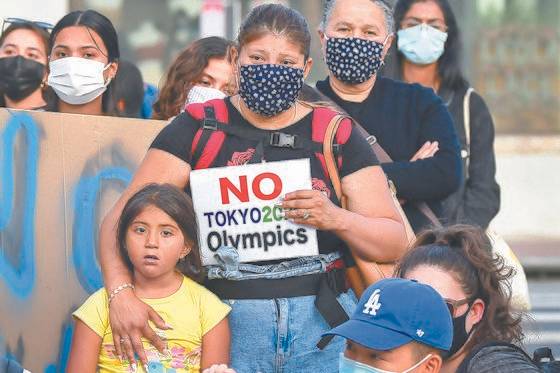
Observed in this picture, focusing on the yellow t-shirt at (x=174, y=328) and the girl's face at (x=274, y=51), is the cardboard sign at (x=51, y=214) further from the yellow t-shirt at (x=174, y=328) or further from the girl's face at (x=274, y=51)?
the girl's face at (x=274, y=51)

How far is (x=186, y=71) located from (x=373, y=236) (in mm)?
2018

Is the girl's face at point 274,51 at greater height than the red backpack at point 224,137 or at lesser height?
greater

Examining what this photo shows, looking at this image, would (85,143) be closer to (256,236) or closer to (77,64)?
(77,64)

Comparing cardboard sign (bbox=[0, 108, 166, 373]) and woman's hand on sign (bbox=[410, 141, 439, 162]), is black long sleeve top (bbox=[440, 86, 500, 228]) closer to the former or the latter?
woman's hand on sign (bbox=[410, 141, 439, 162])

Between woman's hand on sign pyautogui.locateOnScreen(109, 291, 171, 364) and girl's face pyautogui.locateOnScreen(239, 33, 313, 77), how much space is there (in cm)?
85

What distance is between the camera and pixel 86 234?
5.32 meters

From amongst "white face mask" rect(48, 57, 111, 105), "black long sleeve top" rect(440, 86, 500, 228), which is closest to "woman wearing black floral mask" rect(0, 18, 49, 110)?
"white face mask" rect(48, 57, 111, 105)

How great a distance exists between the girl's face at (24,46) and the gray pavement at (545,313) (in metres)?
4.27

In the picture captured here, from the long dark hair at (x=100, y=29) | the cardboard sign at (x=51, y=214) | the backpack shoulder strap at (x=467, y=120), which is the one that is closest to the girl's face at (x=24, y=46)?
the long dark hair at (x=100, y=29)

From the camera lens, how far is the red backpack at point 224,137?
14.6 ft

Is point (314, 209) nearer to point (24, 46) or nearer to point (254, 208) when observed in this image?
point (254, 208)

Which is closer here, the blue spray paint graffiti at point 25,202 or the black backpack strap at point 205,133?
the black backpack strap at point 205,133

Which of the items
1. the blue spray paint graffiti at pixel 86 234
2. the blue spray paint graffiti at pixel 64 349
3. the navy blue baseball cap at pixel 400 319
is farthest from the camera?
the blue spray paint graffiti at pixel 86 234

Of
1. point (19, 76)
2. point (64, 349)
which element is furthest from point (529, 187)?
point (64, 349)
